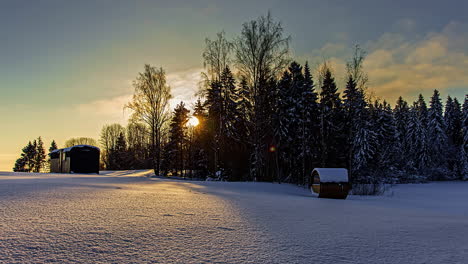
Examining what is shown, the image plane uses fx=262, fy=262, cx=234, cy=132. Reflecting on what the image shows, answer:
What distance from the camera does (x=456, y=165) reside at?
139ft

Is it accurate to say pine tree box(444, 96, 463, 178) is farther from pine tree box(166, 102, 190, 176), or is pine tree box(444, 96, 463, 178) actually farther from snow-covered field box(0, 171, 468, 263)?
snow-covered field box(0, 171, 468, 263)

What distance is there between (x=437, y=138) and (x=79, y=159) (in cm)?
5105

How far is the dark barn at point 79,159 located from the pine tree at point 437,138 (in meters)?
48.2

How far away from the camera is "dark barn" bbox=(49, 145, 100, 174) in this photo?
88.8 feet

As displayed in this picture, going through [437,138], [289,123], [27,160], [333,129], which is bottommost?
[27,160]

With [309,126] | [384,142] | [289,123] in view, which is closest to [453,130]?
[384,142]

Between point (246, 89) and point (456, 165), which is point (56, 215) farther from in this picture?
point (456, 165)

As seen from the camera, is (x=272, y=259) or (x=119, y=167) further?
(x=119, y=167)

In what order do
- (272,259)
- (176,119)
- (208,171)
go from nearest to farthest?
(272,259) < (208,171) < (176,119)

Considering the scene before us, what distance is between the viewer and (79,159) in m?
27.4

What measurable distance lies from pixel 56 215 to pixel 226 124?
2075 centimetres

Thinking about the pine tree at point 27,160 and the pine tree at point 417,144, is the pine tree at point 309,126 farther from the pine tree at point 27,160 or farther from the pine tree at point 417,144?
the pine tree at point 27,160

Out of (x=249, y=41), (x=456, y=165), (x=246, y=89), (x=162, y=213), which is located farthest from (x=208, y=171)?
(x=456, y=165)

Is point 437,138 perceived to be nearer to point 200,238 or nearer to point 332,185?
point 332,185
